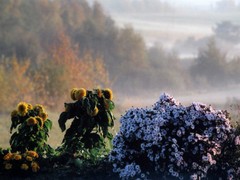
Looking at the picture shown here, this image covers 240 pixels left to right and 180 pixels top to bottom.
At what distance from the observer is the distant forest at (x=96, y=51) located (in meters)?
34.2

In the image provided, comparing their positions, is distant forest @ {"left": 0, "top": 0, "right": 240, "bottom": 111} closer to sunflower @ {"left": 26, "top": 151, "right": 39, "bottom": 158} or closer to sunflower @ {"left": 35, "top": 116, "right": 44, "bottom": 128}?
sunflower @ {"left": 35, "top": 116, "right": 44, "bottom": 128}

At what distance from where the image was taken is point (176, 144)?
22.5 feet

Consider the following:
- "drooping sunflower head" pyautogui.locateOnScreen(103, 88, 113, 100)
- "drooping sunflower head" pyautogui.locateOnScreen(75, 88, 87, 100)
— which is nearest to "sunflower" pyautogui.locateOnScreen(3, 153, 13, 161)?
"drooping sunflower head" pyautogui.locateOnScreen(75, 88, 87, 100)

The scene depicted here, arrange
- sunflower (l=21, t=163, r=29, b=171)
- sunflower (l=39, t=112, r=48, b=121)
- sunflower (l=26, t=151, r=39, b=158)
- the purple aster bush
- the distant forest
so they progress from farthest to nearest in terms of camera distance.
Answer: the distant forest → sunflower (l=39, t=112, r=48, b=121) → sunflower (l=26, t=151, r=39, b=158) → sunflower (l=21, t=163, r=29, b=171) → the purple aster bush

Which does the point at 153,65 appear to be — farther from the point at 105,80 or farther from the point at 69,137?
the point at 69,137

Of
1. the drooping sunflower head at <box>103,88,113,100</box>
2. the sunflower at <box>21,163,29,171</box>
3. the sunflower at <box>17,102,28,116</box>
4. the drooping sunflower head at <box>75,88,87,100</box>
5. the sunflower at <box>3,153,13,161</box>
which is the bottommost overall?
the sunflower at <box>21,163,29,171</box>

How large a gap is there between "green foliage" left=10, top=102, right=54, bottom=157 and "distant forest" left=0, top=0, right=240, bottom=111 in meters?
22.6

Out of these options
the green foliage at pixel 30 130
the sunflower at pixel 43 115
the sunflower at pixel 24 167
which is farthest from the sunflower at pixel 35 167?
the sunflower at pixel 43 115

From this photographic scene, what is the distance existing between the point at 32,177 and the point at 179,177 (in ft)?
6.41

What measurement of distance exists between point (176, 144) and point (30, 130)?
6.99ft

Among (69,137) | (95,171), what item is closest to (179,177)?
(95,171)

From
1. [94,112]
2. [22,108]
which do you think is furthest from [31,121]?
[94,112]

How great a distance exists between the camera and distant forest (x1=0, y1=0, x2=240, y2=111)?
34219 mm

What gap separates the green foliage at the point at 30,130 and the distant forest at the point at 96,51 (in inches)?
890
